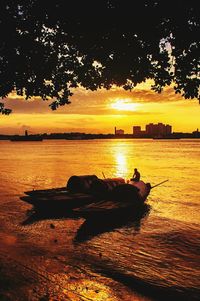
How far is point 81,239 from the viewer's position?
2091cm

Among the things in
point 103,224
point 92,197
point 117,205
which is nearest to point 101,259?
point 103,224

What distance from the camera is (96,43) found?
9.75 m

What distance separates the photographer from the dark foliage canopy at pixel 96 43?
880cm

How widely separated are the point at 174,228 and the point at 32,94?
15.8 metres

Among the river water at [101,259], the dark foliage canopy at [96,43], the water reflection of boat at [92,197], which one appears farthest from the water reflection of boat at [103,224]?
the dark foliage canopy at [96,43]

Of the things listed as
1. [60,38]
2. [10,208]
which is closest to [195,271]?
[60,38]

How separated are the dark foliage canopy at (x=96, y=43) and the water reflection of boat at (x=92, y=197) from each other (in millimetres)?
11997

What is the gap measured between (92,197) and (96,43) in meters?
18.9

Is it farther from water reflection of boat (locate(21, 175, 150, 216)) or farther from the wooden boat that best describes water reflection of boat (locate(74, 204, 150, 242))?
water reflection of boat (locate(21, 175, 150, 216))

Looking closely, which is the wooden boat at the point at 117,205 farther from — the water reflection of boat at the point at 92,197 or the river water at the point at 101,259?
the river water at the point at 101,259

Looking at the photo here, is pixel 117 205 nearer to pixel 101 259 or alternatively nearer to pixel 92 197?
pixel 92 197

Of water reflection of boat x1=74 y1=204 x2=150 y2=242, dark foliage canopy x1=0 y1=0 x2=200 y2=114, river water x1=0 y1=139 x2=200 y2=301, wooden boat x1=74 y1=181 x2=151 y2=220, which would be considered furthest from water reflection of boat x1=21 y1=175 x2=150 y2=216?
dark foliage canopy x1=0 y1=0 x2=200 y2=114

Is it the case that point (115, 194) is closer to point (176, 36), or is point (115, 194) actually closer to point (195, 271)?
point (195, 271)

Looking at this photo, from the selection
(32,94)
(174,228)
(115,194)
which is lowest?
(174,228)
